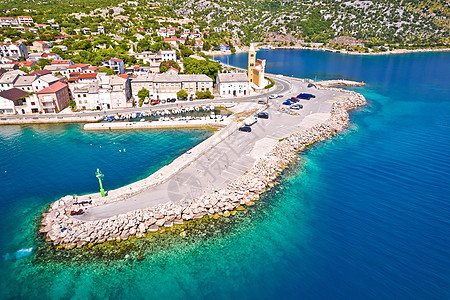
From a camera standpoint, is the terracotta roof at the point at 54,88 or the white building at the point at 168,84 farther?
the white building at the point at 168,84

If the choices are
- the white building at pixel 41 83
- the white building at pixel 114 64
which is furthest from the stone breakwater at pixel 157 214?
the white building at pixel 114 64

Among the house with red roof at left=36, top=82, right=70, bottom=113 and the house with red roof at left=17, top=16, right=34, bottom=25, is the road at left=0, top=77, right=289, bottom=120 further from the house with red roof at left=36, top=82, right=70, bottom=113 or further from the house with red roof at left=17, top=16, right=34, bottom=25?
the house with red roof at left=17, top=16, right=34, bottom=25

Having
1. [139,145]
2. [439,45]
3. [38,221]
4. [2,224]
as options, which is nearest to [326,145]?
[139,145]

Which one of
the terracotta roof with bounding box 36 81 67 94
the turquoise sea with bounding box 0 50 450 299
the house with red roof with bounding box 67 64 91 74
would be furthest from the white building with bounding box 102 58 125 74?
the turquoise sea with bounding box 0 50 450 299

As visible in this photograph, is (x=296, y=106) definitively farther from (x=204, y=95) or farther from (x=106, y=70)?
(x=106, y=70)

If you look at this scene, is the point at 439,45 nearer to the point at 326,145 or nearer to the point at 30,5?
the point at 326,145

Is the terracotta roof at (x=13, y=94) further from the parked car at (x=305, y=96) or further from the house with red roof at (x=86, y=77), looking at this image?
the parked car at (x=305, y=96)
